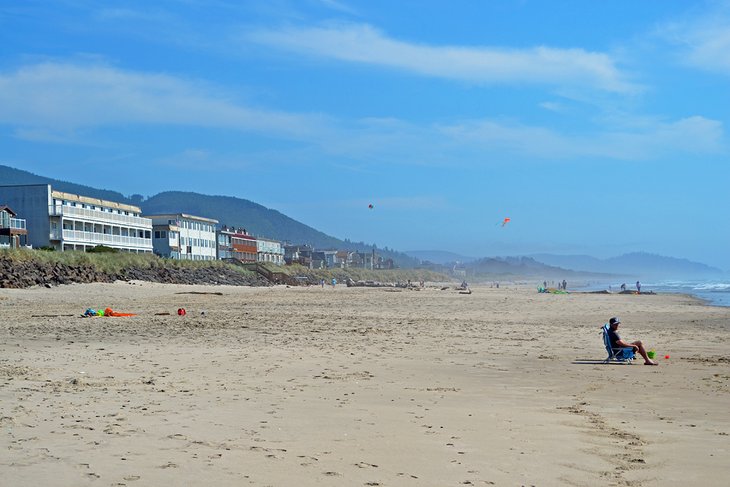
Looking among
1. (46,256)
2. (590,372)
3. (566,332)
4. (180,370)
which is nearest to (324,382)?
(180,370)

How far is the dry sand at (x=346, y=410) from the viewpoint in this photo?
6160 millimetres

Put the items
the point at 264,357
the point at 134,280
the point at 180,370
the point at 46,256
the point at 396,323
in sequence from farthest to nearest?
the point at 134,280
the point at 46,256
the point at 396,323
the point at 264,357
the point at 180,370

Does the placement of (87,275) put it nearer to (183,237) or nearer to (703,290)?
(183,237)

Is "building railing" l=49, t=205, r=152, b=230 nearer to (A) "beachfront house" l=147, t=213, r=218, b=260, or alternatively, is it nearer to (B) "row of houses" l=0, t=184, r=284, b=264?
(B) "row of houses" l=0, t=184, r=284, b=264

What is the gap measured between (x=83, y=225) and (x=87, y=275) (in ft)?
109

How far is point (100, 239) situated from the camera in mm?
74375

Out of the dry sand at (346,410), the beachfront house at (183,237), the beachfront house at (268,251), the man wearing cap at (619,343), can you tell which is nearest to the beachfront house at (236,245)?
the beachfront house at (268,251)

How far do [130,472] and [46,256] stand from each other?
44124 millimetres

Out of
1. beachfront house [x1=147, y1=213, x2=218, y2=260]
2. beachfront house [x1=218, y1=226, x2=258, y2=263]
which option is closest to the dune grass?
beachfront house [x1=147, y1=213, x2=218, y2=260]

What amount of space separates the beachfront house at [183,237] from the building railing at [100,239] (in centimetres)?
551

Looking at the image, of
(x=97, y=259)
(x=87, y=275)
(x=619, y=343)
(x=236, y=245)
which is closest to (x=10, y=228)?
(x=97, y=259)

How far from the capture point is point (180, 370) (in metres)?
12.4

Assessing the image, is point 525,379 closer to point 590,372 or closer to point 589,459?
point 590,372

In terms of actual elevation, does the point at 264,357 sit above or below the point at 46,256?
below
